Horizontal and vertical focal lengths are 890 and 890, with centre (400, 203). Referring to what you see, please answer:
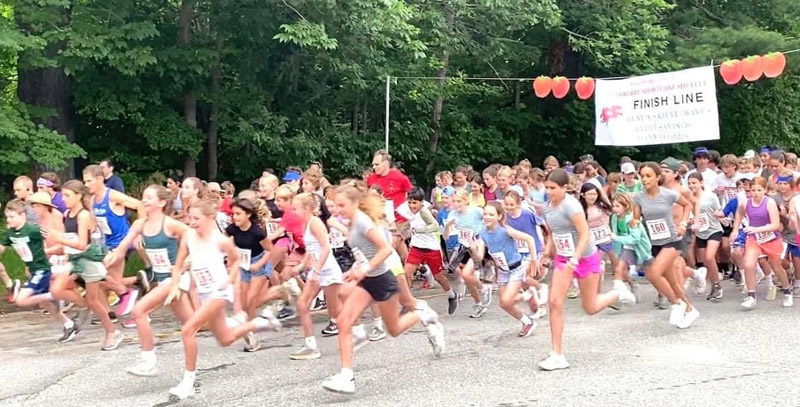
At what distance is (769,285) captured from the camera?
404 inches

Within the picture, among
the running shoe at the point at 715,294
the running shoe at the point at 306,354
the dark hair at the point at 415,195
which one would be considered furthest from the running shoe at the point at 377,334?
the running shoe at the point at 715,294

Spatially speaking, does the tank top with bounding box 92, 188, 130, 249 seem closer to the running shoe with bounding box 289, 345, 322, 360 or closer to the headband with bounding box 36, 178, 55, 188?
the headband with bounding box 36, 178, 55, 188

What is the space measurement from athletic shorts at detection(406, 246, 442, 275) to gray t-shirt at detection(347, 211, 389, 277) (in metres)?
3.44

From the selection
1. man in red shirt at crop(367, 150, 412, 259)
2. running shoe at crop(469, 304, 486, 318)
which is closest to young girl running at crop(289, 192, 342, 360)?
running shoe at crop(469, 304, 486, 318)

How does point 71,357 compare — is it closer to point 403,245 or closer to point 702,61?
point 403,245

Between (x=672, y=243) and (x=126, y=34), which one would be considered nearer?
(x=672, y=243)

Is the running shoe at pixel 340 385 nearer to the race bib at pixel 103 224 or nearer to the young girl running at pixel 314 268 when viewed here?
the young girl running at pixel 314 268

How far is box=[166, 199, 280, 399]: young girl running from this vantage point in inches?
240

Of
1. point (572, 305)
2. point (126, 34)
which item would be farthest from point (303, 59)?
point (572, 305)

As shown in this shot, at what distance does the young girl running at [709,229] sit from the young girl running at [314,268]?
4.89 metres

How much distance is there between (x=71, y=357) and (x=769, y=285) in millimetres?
7577

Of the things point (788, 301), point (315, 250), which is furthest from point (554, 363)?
point (788, 301)

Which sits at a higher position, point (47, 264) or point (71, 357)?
point (47, 264)

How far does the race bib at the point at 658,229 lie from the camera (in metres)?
8.56
